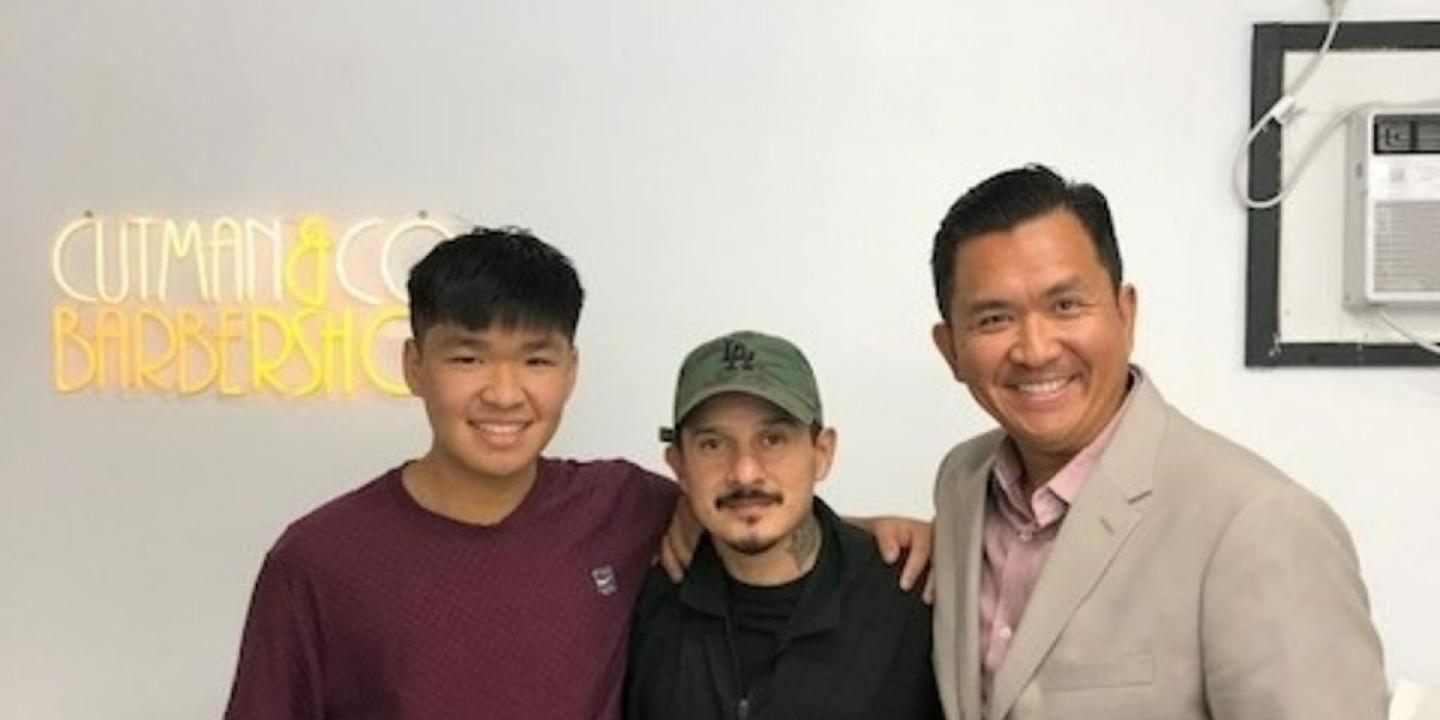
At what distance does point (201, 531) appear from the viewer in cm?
211

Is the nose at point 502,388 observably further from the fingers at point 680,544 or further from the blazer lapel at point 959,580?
the blazer lapel at point 959,580

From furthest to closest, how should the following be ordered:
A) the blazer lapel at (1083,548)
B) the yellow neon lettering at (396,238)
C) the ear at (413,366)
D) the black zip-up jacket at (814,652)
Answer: the yellow neon lettering at (396,238)
the ear at (413,366)
the black zip-up jacket at (814,652)
the blazer lapel at (1083,548)

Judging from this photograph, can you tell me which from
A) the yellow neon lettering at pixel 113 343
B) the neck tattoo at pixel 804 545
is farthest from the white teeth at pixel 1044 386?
the yellow neon lettering at pixel 113 343

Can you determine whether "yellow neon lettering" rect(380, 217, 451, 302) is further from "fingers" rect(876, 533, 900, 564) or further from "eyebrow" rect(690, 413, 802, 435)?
"fingers" rect(876, 533, 900, 564)

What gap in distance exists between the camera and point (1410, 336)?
6.18 ft

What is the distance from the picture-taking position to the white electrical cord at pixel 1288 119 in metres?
1.87

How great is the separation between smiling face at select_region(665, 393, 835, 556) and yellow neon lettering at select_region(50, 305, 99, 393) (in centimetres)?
120

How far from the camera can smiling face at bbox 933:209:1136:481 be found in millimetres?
1252

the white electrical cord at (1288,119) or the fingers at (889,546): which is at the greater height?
the white electrical cord at (1288,119)

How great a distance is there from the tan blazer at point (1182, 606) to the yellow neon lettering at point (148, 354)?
1.38 meters

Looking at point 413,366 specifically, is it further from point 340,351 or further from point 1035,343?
point 1035,343

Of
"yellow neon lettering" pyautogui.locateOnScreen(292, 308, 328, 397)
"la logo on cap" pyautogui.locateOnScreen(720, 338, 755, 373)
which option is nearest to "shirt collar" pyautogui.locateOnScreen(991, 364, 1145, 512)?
"la logo on cap" pyautogui.locateOnScreen(720, 338, 755, 373)

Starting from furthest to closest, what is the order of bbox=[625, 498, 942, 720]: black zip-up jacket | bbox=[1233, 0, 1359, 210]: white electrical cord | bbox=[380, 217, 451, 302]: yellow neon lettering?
bbox=[380, 217, 451, 302]: yellow neon lettering < bbox=[1233, 0, 1359, 210]: white electrical cord < bbox=[625, 498, 942, 720]: black zip-up jacket

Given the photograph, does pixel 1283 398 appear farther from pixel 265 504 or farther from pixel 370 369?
pixel 265 504
